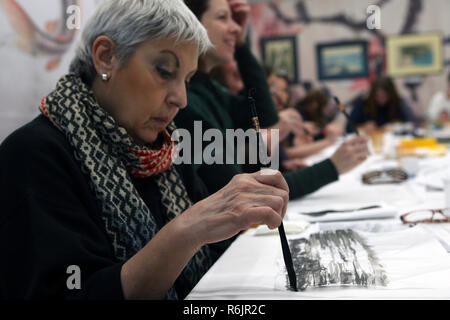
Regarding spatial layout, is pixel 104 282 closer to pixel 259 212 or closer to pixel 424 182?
pixel 259 212

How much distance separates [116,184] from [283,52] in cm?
542

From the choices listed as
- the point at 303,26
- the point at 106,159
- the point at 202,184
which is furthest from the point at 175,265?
the point at 303,26

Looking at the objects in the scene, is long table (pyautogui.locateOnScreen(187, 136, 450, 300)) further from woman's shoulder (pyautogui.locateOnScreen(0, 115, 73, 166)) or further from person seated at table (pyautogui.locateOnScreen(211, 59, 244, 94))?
person seated at table (pyautogui.locateOnScreen(211, 59, 244, 94))

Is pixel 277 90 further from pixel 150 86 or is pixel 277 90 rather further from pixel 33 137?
pixel 33 137

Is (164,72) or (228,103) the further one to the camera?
(228,103)

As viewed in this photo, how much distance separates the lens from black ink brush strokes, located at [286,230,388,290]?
2.31 ft

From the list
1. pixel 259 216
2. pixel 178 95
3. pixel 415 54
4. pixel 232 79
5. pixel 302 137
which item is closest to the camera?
pixel 259 216

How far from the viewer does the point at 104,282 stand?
2.21 ft

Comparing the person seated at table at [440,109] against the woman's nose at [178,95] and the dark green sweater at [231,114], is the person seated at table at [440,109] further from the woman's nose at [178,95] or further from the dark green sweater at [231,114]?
the woman's nose at [178,95]

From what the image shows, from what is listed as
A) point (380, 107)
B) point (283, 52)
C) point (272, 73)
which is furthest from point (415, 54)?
point (272, 73)

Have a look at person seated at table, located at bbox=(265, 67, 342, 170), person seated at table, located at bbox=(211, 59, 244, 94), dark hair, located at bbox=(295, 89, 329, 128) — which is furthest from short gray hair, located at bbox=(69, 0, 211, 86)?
dark hair, located at bbox=(295, 89, 329, 128)

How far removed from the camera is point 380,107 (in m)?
4.81

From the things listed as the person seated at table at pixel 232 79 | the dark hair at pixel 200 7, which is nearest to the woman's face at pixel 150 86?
the dark hair at pixel 200 7
